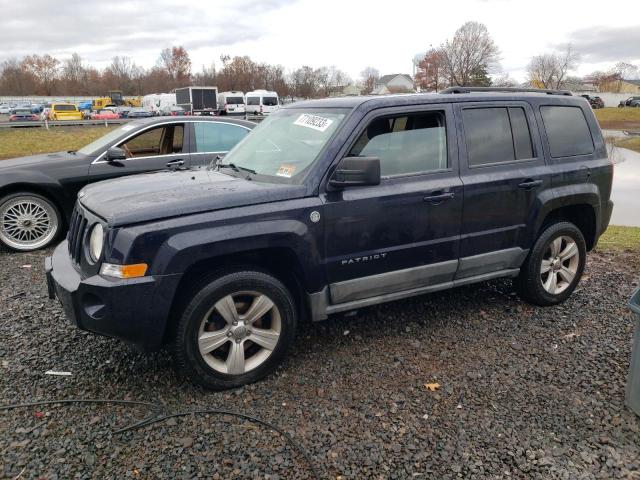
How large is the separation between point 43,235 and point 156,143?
1.87 meters

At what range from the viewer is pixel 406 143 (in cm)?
383

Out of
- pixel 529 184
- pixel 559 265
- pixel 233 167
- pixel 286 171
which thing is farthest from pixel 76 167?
pixel 559 265

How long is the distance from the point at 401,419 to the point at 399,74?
323ft

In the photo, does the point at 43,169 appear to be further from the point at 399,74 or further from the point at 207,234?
the point at 399,74

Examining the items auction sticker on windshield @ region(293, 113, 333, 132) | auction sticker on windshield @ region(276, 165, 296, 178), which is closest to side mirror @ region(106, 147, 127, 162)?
auction sticker on windshield @ region(293, 113, 333, 132)

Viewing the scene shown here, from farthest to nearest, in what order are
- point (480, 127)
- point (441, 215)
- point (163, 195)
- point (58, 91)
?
point (58, 91)
point (480, 127)
point (441, 215)
point (163, 195)

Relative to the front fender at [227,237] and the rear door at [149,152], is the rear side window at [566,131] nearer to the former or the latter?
the front fender at [227,237]

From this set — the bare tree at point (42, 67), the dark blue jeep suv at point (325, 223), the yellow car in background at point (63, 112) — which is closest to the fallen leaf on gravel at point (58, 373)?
the dark blue jeep suv at point (325, 223)

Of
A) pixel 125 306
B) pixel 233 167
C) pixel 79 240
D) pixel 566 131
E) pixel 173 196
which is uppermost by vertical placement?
pixel 566 131

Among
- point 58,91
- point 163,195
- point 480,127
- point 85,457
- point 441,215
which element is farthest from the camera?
point 58,91

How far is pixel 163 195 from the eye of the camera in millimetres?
3275

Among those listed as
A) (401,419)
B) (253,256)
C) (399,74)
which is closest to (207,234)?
(253,256)

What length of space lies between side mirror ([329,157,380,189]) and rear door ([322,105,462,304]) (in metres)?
0.13

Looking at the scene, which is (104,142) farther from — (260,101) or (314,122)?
(260,101)
